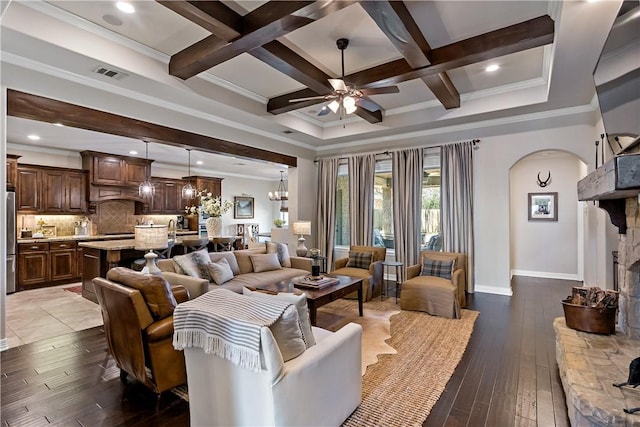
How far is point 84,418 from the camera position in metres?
2.27

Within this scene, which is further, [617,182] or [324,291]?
[324,291]

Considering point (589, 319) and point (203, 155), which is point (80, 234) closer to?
point (203, 155)

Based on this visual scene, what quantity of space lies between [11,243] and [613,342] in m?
8.52

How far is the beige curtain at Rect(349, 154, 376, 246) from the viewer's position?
6895mm

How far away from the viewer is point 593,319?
9.03ft

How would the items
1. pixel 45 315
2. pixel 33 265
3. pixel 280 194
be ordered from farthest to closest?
pixel 280 194 → pixel 33 265 → pixel 45 315

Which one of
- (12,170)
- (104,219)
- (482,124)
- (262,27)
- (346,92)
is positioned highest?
(262,27)

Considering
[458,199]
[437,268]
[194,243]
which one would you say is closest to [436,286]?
[437,268]

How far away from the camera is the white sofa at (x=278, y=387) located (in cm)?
171

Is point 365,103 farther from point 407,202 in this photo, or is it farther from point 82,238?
point 82,238

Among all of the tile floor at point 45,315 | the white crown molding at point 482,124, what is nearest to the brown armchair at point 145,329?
the tile floor at point 45,315

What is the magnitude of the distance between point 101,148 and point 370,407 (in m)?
7.59

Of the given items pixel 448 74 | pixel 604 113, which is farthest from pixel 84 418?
pixel 448 74

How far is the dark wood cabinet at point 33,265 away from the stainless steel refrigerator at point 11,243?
0.26 metres
